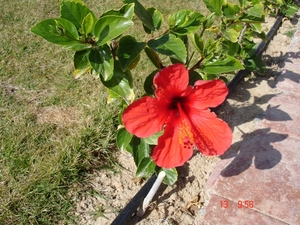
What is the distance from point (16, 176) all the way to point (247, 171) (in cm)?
131

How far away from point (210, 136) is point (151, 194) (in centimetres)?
61

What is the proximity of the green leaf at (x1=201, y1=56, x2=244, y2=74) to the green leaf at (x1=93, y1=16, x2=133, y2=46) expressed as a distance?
1.45 ft

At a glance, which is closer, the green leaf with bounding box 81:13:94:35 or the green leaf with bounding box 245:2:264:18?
the green leaf with bounding box 81:13:94:35

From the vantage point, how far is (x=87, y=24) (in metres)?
1.11

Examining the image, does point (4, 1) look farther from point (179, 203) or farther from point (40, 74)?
point (179, 203)

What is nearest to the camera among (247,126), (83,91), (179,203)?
(179,203)

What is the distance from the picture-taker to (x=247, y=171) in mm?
1947

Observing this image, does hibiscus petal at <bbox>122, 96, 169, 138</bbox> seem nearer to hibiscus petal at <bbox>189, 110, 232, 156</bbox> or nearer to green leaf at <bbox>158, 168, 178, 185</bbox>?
hibiscus petal at <bbox>189, 110, 232, 156</bbox>

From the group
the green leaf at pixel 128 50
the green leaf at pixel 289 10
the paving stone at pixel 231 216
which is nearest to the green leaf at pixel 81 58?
the green leaf at pixel 128 50

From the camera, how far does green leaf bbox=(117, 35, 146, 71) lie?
117 centimetres

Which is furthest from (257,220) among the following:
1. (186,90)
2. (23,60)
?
(23,60)

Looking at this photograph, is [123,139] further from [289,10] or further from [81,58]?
[289,10]

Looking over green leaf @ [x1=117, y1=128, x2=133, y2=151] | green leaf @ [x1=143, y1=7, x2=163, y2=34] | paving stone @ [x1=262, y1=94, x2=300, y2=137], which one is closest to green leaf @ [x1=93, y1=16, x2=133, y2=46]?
green leaf @ [x1=143, y1=7, x2=163, y2=34]

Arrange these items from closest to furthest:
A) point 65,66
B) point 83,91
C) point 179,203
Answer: point 179,203
point 83,91
point 65,66
